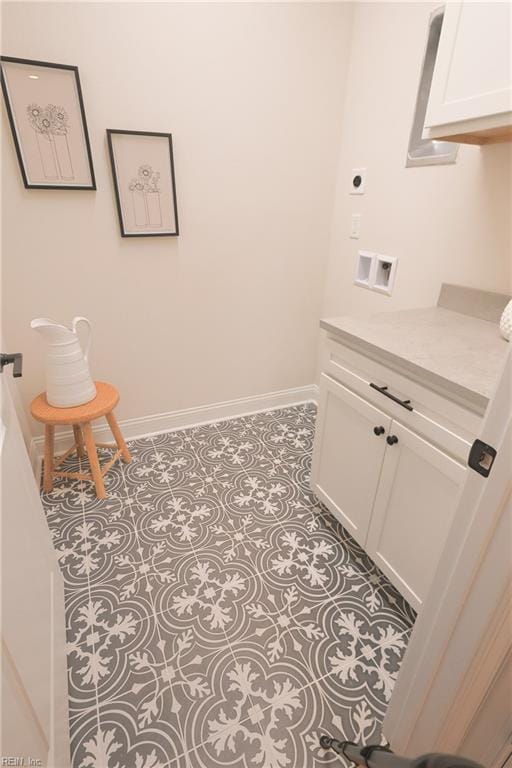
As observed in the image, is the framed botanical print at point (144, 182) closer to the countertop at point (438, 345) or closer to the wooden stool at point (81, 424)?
the wooden stool at point (81, 424)

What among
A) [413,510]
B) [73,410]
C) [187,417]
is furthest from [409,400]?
[187,417]

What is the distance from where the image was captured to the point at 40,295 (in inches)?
70.9

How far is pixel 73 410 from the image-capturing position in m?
1.70

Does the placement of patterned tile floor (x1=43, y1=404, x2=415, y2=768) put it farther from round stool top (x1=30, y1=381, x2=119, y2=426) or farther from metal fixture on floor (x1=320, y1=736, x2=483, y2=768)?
round stool top (x1=30, y1=381, x2=119, y2=426)

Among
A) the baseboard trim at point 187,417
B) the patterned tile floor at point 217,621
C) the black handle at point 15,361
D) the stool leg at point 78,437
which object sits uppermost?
the black handle at point 15,361

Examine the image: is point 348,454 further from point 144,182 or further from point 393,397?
point 144,182

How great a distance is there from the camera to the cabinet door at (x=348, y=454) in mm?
1323

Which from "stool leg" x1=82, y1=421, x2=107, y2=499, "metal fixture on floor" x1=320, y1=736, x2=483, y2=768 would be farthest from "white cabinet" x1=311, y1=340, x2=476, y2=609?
"stool leg" x1=82, y1=421, x2=107, y2=499

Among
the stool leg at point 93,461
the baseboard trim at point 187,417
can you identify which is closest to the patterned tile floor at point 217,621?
the stool leg at point 93,461

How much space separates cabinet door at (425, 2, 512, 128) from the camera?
0.95 metres

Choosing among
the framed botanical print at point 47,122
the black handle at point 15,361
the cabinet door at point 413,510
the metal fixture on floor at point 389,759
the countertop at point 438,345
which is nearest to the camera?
the metal fixture on floor at point 389,759

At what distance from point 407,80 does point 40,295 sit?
6.39 ft

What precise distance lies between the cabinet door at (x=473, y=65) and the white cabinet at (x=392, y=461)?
2.49 feet

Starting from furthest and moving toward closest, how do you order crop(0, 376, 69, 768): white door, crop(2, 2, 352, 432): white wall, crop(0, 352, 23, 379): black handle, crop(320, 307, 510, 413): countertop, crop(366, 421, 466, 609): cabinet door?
crop(2, 2, 352, 432): white wall → crop(366, 421, 466, 609): cabinet door → crop(320, 307, 510, 413): countertop → crop(0, 352, 23, 379): black handle → crop(0, 376, 69, 768): white door
